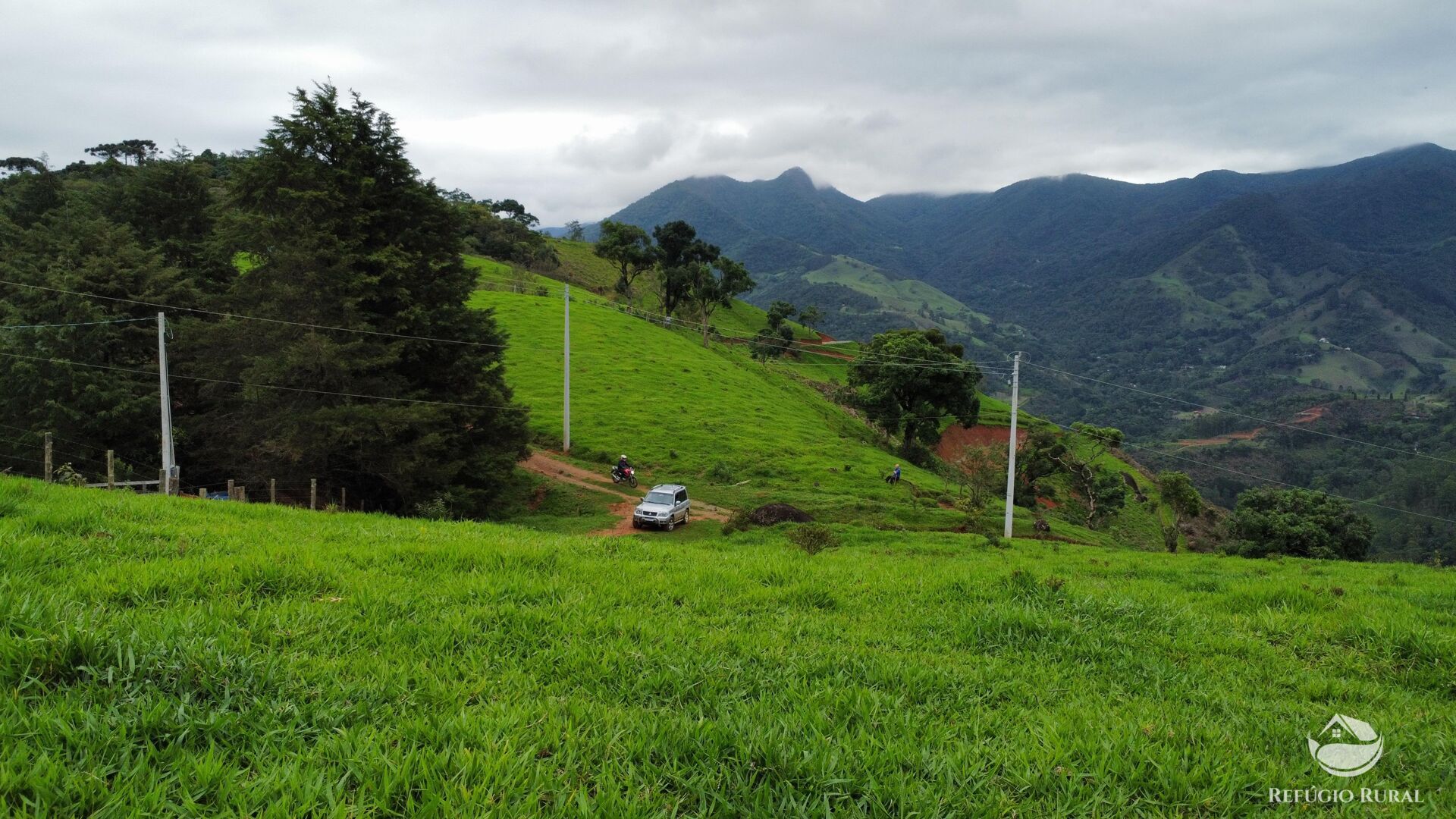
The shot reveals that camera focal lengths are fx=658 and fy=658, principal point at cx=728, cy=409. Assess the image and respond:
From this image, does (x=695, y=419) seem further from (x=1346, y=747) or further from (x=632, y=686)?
(x=1346, y=747)

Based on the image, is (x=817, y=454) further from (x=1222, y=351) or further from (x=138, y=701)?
(x=1222, y=351)

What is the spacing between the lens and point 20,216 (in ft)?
143

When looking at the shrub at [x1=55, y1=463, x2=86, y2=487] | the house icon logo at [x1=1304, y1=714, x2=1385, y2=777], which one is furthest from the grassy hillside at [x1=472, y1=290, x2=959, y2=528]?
the house icon logo at [x1=1304, y1=714, x2=1385, y2=777]

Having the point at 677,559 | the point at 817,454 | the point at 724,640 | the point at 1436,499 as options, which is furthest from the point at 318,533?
the point at 1436,499

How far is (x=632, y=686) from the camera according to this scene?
13.4ft

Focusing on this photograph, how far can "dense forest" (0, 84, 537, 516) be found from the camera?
22688 mm

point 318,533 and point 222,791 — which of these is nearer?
point 222,791

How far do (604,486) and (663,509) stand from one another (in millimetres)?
7875

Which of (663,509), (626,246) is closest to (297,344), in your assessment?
(663,509)

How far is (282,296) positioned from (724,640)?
24672 millimetres

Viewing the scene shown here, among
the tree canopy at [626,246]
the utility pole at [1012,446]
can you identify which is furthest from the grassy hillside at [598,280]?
the utility pole at [1012,446]

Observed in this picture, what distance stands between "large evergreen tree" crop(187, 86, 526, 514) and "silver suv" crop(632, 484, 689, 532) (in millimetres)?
5798

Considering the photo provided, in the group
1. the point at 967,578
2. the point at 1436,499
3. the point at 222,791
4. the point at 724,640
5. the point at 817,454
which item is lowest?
the point at 1436,499

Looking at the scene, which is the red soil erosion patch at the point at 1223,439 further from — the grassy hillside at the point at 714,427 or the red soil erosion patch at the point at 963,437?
the red soil erosion patch at the point at 963,437
